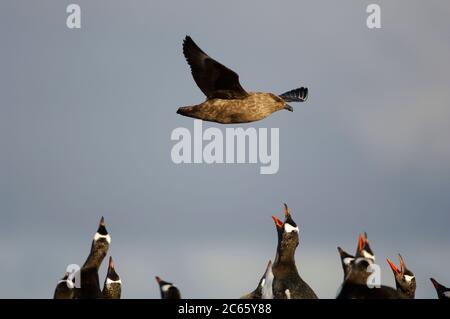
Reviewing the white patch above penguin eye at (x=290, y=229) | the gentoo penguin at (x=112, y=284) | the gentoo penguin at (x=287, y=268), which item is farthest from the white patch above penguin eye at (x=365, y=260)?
the gentoo penguin at (x=112, y=284)

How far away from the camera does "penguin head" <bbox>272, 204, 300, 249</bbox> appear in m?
35.4

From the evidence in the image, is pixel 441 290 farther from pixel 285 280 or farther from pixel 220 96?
pixel 220 96

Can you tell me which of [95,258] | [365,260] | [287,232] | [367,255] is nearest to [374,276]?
[365,260]

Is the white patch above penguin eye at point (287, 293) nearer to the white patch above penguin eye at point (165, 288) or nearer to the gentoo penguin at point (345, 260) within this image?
the gentoo penguin at point (345, 260)

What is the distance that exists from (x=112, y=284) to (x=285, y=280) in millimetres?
4225

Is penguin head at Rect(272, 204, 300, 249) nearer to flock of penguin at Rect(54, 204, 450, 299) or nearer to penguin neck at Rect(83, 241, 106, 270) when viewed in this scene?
flock of penguin at Rect(54, 204, 450, 299)

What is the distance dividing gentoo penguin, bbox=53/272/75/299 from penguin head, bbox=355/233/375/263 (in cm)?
630

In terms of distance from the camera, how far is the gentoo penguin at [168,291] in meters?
29.3

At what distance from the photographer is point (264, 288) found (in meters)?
31.6

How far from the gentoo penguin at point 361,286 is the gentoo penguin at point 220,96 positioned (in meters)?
6.51

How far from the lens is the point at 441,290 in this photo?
3531cm
